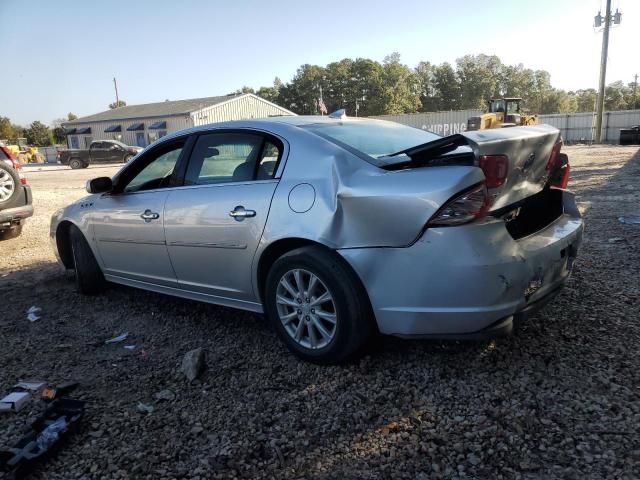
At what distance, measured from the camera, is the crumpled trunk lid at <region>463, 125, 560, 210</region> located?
103 inches

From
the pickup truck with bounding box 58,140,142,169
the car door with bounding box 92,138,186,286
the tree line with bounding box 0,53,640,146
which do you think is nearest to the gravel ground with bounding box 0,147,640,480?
the car door with bounding box 92,138,186,286

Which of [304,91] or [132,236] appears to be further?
[304,91]

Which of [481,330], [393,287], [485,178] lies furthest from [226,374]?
[485,178]

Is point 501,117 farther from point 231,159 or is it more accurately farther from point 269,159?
point 269,159

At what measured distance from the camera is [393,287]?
2.69 meters

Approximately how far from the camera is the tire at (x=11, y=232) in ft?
26.5

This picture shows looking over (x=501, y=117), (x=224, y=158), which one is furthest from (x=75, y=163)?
(x=224, y=158)

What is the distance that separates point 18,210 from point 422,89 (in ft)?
310

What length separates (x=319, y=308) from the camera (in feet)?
9.89

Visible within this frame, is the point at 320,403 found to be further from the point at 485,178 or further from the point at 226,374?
the point at 485,178

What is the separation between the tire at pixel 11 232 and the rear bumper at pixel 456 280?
7.33 m

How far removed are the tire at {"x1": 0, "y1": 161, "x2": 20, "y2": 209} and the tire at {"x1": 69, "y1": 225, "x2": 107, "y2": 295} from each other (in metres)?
3.11

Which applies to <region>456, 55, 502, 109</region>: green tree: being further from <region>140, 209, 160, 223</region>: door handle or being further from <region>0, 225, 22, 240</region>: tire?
<region>140, 209, 160, 223</region>: door handle

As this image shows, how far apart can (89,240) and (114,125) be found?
47.8 m
